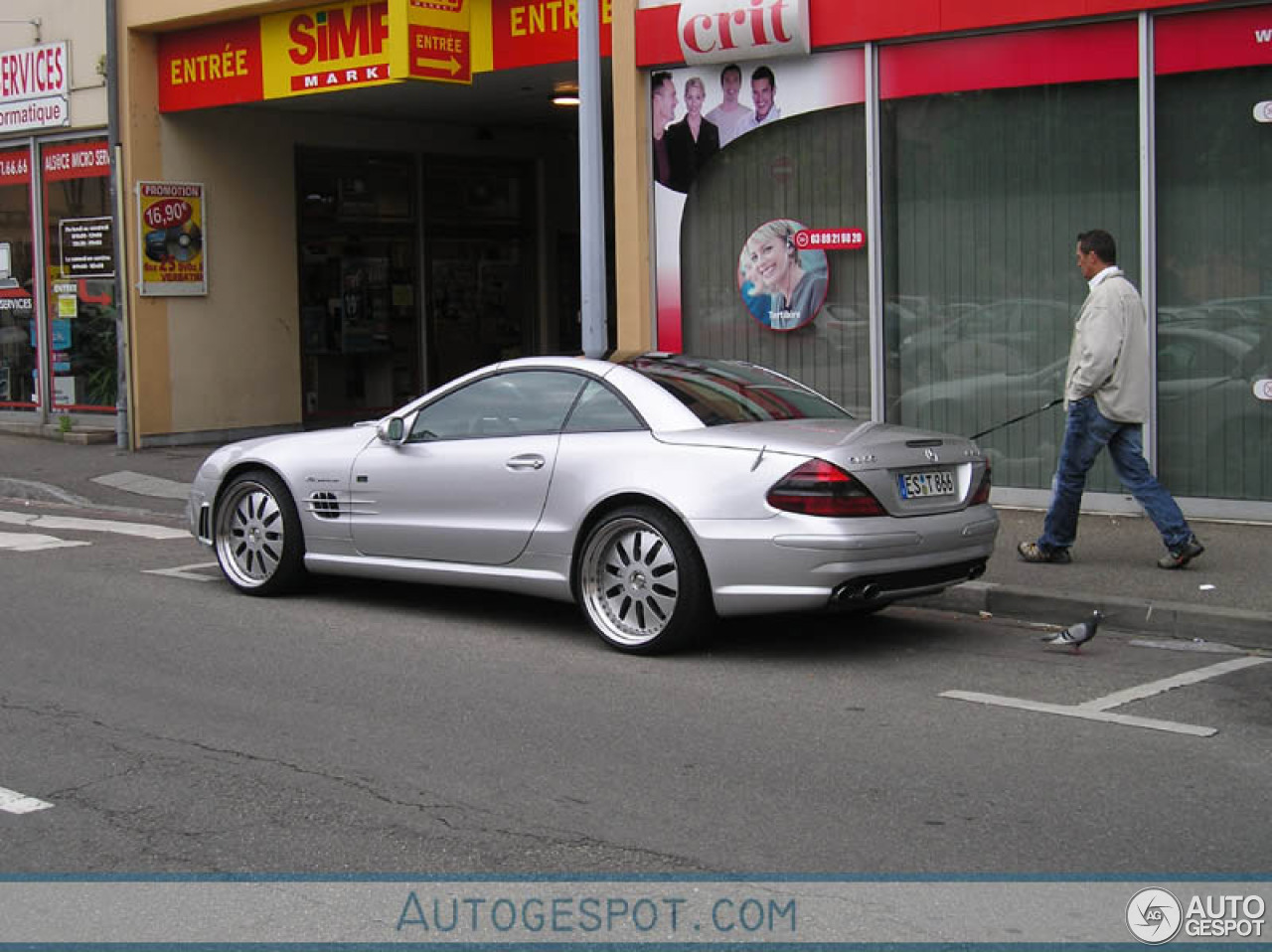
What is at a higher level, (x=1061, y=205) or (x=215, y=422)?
(x=1061, y=205)

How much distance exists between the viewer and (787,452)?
25.6 feet

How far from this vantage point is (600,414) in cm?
852

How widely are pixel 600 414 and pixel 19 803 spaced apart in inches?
145

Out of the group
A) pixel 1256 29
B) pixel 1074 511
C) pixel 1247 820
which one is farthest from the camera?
pixel 1256 29

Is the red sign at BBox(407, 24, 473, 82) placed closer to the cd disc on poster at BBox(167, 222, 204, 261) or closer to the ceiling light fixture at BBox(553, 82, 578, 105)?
the ceiling light fixture at BBox(553, 82, 578, 105)

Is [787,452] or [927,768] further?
[787,452]

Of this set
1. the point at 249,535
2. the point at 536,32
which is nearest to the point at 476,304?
the point at 536,32

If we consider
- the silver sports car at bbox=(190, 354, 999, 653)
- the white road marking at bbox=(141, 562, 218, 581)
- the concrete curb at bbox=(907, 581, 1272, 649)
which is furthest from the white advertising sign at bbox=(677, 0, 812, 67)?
the white road marking at bbox=(141, 562, 218, 581)

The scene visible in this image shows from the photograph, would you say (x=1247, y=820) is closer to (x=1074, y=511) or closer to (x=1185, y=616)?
(x=1185, y=616)

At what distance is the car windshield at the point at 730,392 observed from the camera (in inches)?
333

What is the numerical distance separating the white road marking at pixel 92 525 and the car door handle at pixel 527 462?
4.85 metres

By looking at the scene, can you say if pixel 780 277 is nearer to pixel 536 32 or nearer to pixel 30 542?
pixel 536 32

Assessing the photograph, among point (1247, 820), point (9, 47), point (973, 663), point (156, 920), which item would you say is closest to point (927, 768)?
point (1247, 820)

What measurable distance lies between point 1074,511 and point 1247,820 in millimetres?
4799
